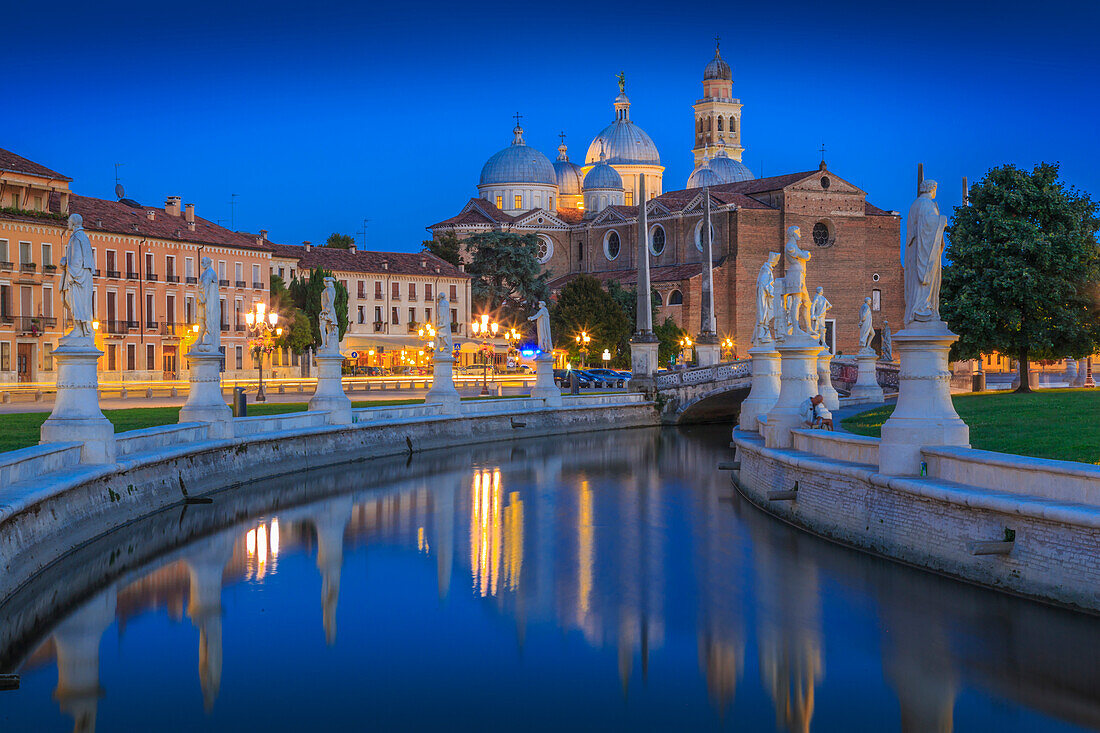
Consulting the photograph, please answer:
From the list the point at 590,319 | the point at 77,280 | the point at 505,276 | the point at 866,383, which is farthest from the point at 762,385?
the point at 505,276

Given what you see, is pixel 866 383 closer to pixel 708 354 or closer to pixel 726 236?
pixel 708 354

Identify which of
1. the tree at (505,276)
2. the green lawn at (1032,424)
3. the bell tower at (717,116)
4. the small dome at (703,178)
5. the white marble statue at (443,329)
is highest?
the bell tower at (717,116)

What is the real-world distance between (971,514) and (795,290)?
10.6 m

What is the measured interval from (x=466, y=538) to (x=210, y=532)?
4180 mm

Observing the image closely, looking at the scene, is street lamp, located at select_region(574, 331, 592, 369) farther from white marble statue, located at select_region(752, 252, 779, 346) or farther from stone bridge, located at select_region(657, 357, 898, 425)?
white marble statue, located at select_region(752, 252, 779, 346)

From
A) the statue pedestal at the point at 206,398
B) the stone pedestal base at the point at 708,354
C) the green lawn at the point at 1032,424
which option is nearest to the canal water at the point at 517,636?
the statue pedestal at the point at 206,398

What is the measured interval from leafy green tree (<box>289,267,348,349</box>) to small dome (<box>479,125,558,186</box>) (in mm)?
38504

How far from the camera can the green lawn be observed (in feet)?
65.4

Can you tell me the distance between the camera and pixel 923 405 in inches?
656

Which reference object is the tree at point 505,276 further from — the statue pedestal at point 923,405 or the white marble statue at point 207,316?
the statue pedestal at point 923,405

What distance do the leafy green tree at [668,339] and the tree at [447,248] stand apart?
2495 cm

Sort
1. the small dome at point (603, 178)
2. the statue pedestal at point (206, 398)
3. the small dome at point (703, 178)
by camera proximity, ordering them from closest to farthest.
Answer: the statue pedestal at point (206, 398) < the small dome at point (703, 178) < the small dome at point (603, 178)

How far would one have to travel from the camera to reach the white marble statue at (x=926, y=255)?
54.9 ft

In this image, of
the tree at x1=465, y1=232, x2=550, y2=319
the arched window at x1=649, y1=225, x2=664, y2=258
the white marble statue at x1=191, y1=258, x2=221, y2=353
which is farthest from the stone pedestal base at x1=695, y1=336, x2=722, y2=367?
the arched window at x1=649, y1=225, x2=664, y2=258
